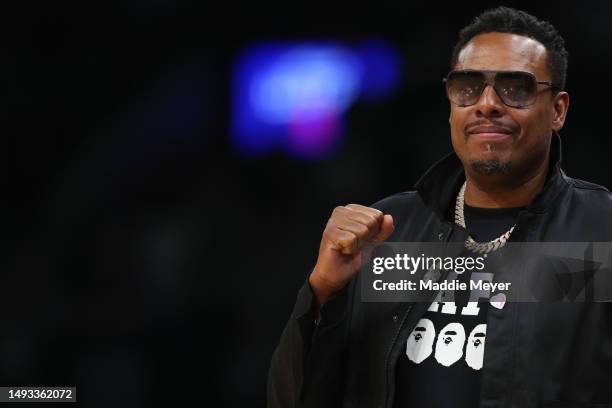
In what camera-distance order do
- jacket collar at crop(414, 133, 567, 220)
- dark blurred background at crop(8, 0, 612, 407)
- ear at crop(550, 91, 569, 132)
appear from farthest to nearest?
dark blurred background at crop(8, 0, 612, 407) → ear at crop(550, 91, 569, 132) → jacket collar at crop(414, 133, 567, 220)

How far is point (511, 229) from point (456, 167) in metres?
0.25

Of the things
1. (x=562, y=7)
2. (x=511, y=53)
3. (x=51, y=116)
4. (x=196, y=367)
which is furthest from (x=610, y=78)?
(x=51, y=116)

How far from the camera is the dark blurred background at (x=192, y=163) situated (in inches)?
130

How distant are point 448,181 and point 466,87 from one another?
226 millimetres

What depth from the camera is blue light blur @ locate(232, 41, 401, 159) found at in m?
3.53

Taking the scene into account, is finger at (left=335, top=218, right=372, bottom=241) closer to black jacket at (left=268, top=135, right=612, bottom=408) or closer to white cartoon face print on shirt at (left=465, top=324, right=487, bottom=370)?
black jacket at (left=268, top=135, right=612, bottom=408)

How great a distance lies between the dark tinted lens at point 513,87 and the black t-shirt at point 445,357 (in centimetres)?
38

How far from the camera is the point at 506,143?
6.56ft

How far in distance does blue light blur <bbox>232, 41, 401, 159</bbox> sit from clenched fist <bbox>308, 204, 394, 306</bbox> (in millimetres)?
1648

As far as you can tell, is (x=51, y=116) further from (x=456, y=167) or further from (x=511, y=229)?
(x=511, y=229)

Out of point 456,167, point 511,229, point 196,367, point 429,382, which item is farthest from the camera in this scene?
point 196,367

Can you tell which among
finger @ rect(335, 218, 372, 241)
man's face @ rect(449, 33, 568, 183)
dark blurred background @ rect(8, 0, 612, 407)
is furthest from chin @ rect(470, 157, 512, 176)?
dark blurred background @ rect(8, 0, 612, 407)

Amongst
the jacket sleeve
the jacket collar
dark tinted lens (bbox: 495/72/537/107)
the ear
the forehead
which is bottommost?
the jacket sleeve

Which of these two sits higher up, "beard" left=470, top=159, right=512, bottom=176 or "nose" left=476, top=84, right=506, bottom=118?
"nose" left=476, top=84, right=506, bottom=118
